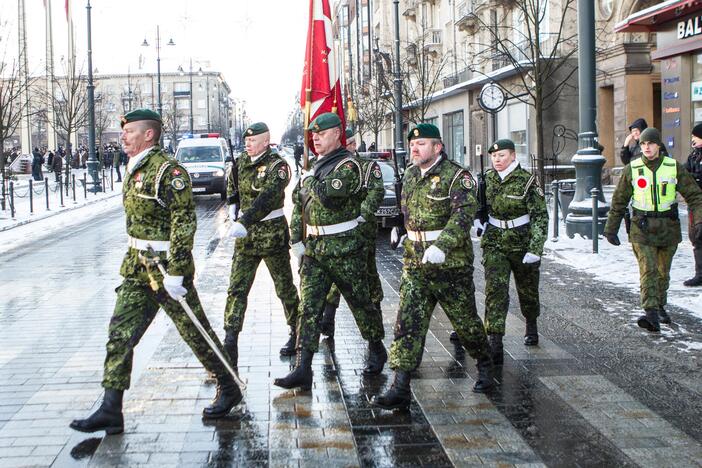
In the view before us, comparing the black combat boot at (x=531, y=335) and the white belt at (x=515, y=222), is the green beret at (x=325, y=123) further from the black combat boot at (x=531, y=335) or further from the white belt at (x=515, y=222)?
the black combat boot at (x=531, y=335)

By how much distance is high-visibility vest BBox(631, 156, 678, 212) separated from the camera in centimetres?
809

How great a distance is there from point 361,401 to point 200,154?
25.5 m

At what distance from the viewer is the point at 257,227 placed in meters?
6.73

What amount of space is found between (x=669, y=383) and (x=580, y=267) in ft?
20.5

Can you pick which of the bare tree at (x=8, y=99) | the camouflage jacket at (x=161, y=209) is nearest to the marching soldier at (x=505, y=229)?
the camouflage jacket at (x=161, y=209)

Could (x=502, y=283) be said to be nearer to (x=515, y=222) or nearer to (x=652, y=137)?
(x=515, y=222)

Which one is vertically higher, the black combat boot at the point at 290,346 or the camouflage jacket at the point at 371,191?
the camouflage jacket at the point at 371,191

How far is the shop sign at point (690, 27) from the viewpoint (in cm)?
1875

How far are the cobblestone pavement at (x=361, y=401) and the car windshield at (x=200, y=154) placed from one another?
20.8 m

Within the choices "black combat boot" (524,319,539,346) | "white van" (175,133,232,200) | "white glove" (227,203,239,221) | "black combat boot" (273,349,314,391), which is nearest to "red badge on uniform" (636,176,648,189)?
"black combat boot" (524,319,539,346)

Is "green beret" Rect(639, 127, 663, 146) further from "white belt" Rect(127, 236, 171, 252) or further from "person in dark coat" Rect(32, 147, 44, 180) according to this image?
"person in dark coat" Rect(32, 147, 44, 180)

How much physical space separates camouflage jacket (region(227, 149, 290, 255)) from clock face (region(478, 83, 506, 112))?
40.4 feet

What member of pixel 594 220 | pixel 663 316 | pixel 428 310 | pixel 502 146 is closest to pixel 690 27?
pixel 594 220

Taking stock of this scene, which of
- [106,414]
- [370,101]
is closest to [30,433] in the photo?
[106,414]
